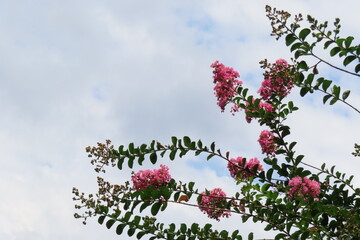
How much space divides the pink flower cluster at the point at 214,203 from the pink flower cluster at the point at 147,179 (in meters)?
0.47

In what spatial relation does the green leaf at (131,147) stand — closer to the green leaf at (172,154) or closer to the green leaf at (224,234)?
the green leaf at (172,154)

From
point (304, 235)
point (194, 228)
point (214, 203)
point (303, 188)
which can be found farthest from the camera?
point (214, 203)

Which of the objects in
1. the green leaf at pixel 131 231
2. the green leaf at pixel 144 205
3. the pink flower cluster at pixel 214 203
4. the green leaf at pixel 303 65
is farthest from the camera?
the green leaf at pixel 303 65

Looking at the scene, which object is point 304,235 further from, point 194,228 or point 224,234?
point 194,228

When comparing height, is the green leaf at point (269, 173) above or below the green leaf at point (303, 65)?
below

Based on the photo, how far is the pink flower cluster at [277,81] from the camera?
17.9 feet

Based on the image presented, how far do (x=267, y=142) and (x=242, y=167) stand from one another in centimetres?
40

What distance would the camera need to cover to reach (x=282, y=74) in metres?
5.44

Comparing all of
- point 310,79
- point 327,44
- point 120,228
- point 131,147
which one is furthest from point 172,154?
point 327,44

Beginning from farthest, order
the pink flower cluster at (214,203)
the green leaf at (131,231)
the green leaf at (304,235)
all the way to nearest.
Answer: the pink flower cluster at (214,203), the green leaf at (131,231), the green leaf at (304,235)

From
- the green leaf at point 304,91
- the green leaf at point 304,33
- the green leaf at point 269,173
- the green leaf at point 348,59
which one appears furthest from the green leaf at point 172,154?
the green leaf at point 348,59

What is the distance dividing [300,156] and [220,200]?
0.95 metres

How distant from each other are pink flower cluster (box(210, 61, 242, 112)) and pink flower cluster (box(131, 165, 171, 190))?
1.13 metres

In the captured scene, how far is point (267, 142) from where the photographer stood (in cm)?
578
